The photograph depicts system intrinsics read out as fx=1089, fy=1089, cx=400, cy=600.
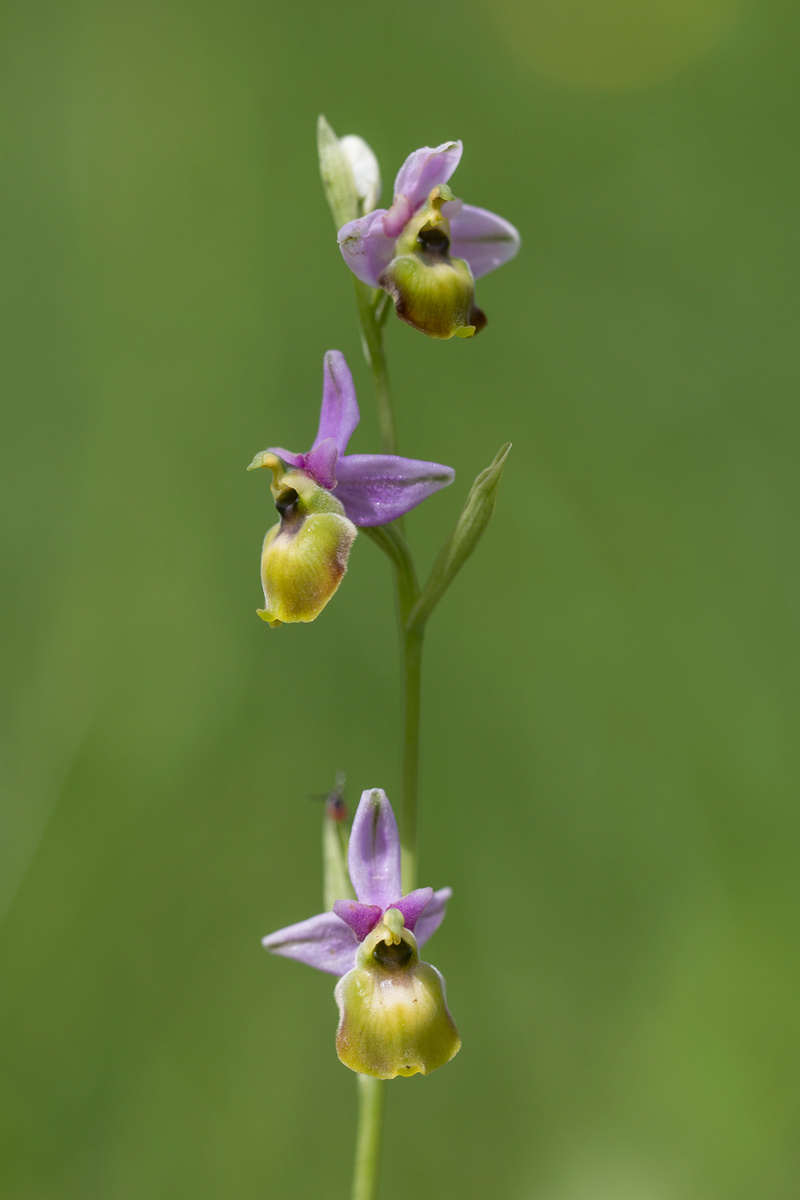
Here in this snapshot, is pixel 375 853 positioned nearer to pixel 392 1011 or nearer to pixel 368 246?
pixel 392 1011

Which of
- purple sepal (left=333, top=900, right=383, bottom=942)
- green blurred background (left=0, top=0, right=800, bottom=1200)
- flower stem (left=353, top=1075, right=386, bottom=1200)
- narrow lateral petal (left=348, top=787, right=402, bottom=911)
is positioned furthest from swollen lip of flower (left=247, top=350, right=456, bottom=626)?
green blurred background (left=0, top=0, right=800, bottom=1200)

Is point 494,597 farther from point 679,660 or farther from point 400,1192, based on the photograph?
point 400,1192

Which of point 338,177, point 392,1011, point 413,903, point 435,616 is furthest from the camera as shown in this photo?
point 435,616

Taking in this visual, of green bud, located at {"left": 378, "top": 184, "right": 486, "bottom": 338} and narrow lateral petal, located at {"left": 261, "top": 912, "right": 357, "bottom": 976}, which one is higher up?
green bud, located at {"left": 378, "top": 184, "right": 486, "bottom": 338}

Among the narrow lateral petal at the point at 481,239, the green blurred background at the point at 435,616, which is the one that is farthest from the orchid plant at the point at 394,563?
the green blurred background at the point at 435,616

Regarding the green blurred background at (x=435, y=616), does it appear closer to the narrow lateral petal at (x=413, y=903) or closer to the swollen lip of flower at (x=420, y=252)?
the narrow lateral petal at (x=413, y=903)

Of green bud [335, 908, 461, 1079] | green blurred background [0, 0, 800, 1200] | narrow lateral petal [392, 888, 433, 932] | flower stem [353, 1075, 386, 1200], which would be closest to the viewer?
green bud [335, 908, 461, 1079]

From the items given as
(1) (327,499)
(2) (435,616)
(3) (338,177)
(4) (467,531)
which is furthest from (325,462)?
(2) (435,616)

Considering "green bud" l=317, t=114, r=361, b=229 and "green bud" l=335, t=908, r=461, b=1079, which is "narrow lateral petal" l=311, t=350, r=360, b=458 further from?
"green bud" l=335, t=908, r=461, b=1079
